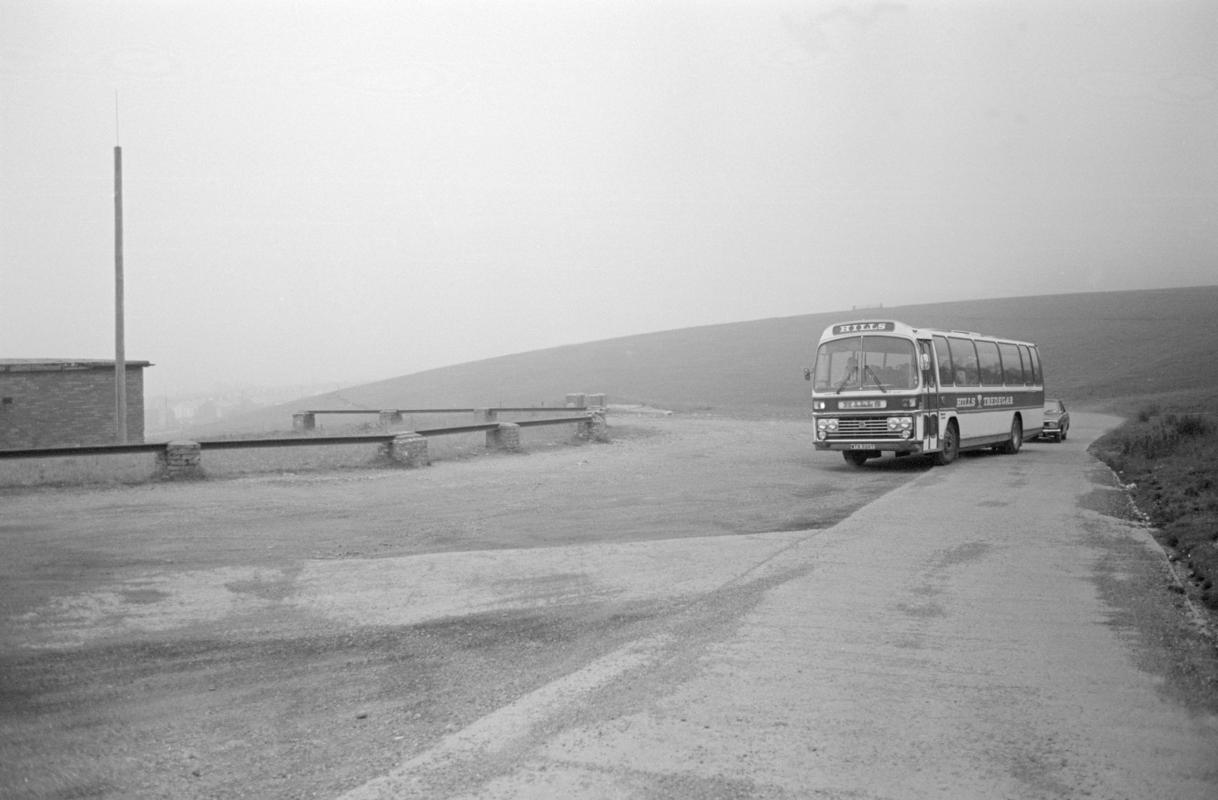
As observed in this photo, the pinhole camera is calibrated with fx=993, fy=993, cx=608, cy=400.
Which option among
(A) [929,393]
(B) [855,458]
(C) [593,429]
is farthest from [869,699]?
(C) [593,429]

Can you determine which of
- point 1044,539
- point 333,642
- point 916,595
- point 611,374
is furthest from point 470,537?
point 611,374

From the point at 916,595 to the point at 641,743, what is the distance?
401 cm

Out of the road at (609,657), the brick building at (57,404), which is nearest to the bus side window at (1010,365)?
the road at (609,657)

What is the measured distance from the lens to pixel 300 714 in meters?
5.55

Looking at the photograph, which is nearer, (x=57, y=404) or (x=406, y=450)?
(x=406, y=450)

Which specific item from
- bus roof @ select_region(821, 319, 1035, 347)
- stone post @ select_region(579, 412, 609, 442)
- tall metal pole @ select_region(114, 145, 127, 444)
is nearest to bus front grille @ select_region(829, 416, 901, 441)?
bus roof @ select_region(821, 319, 1035, 347)

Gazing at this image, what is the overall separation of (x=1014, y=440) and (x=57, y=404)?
26.4 metres

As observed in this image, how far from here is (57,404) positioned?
28.6 meters

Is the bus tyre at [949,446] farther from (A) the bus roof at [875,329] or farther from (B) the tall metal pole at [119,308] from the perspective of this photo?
(B) the tall metal pole at [119,308]

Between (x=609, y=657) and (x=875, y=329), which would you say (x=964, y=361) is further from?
(x=609, y=657)

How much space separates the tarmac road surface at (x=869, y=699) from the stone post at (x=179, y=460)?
10.5 metres

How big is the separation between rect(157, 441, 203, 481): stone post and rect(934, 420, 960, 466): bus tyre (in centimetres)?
1462

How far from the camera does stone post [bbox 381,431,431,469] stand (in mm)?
20609

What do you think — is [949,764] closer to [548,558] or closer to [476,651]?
[476,651]
